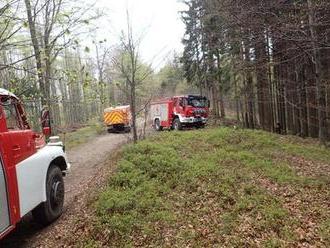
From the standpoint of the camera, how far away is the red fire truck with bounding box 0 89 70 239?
589cm

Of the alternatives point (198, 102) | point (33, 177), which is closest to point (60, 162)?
point (33, 177)

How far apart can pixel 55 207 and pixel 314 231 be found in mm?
5194

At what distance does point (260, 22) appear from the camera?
42.2 ft

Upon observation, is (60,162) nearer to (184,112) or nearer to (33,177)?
(33,177)

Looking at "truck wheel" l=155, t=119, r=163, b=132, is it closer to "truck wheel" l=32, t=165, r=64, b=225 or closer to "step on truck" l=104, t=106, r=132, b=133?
"step on truck" l=104, t=106, r=132, b=133

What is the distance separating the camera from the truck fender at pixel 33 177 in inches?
251

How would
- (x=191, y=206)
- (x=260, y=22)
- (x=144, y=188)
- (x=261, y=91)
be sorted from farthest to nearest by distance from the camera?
(x=261, y=91) → (x=260, y=22) → (x=144, y=188) → (x=191, y=206)

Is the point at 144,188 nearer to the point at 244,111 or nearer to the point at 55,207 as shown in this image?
the point at 55,207

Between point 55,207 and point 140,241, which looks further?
point 55,207

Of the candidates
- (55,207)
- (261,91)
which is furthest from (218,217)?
(261,91)

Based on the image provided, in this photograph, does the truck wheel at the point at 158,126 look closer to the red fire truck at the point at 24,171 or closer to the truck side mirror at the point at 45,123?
the red fire truck at the point at 24,171

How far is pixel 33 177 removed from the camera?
6.92 metres

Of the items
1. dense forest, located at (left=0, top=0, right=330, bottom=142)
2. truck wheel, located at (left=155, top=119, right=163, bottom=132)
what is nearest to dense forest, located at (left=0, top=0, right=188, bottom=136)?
dense forest, located at (left=0, top=0, right=330, bottom=142)

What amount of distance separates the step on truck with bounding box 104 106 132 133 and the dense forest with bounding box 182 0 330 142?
803cm
